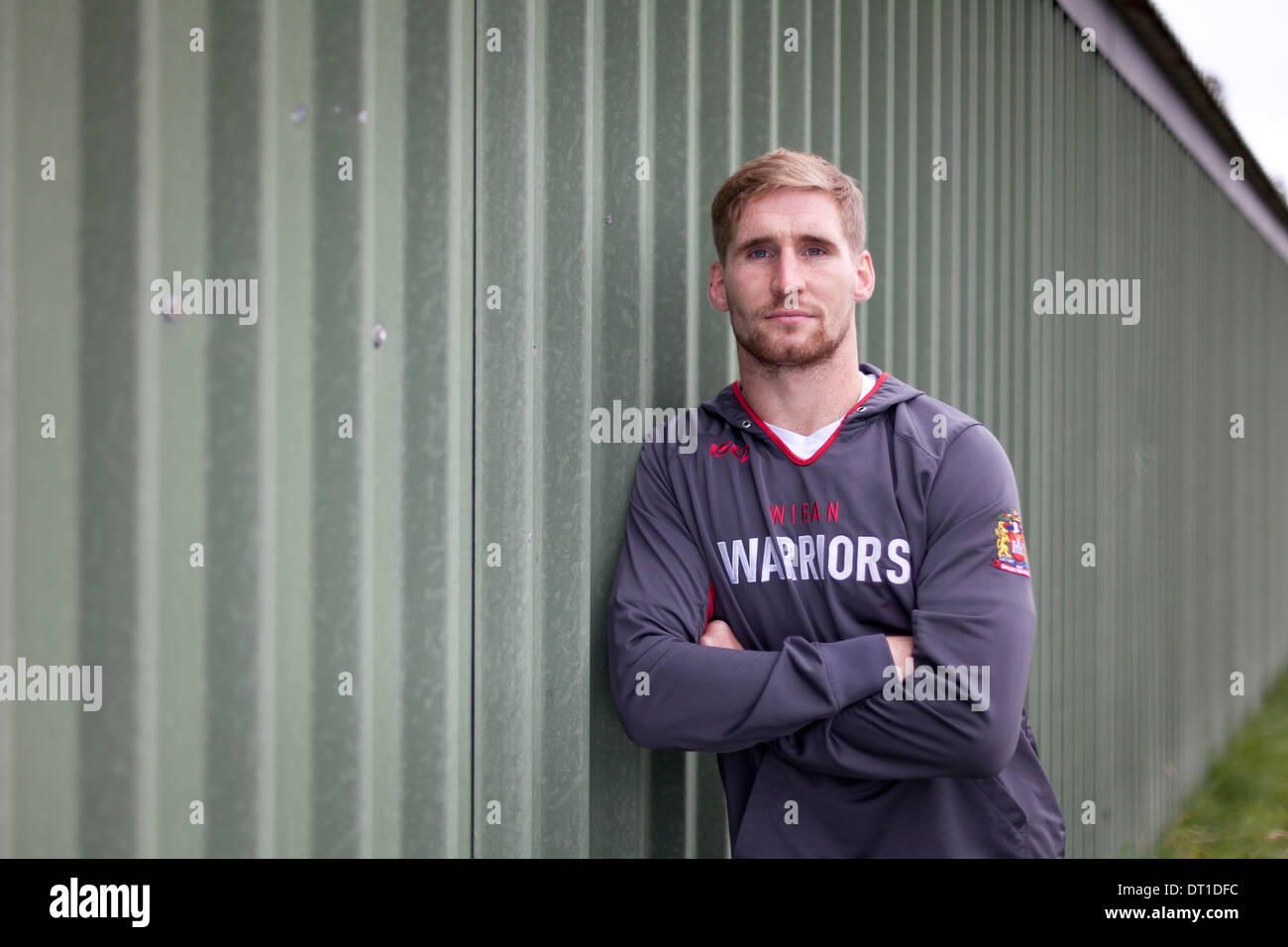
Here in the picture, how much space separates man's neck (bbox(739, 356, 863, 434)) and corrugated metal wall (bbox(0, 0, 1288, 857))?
0.30 m

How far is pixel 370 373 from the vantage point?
69.4 inches

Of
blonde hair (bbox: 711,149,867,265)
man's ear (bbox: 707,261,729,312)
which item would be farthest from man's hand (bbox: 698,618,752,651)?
blonde hair (bbox: 711,149,867,265)

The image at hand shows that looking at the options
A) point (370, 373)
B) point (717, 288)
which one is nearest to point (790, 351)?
point (717, 288)

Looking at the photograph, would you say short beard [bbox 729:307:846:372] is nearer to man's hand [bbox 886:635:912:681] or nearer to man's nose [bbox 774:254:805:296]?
man's nose [bbox 774:254:805:296]

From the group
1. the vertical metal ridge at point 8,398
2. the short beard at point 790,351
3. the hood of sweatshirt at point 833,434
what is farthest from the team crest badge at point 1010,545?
the vertical metal ridge at point 8,398

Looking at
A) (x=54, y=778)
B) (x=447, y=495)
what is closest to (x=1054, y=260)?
(x=447, y=495)

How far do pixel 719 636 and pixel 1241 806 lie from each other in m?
5.82

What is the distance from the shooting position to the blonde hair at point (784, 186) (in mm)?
2170

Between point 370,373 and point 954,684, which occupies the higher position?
point 370,373

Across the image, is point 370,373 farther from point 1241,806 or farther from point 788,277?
point 1241,806

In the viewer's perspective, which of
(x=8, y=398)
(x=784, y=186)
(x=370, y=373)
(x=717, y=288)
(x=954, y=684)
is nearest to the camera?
(x=8, y=398)

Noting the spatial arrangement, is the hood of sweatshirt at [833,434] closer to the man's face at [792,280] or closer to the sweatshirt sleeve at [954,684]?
the man's face at [792,280]

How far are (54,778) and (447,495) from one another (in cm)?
77

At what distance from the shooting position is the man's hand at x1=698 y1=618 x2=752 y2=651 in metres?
2.10
